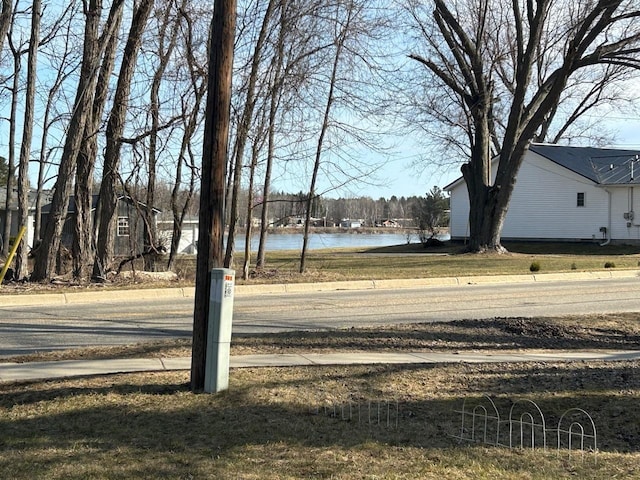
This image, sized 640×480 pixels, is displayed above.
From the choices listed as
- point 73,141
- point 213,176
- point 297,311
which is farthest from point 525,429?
point 73,141

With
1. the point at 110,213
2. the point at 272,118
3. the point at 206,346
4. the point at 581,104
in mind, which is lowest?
the point at 206,346

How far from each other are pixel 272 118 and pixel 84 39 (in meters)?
5.35

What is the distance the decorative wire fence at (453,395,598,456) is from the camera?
4.92 metres

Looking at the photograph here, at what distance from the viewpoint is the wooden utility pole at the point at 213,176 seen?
6254mm

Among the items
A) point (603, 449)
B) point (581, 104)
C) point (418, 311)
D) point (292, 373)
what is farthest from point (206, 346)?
point (581, 104)

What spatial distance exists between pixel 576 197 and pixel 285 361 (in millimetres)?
39916

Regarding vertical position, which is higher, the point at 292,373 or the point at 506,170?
the point at 506,170

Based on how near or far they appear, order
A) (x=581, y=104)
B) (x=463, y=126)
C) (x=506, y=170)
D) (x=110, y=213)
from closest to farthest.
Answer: (x=110, y=213), (x=506, y=170), (x=463, y=126), (x=581, y=104)

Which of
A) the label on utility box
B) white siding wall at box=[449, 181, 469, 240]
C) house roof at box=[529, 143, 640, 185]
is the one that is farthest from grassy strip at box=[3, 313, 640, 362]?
white siding wall at box=[449, 181, 469, 240]

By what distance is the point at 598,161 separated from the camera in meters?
46.9

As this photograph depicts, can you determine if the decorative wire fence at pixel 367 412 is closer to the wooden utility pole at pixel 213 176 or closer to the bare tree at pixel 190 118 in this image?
the wooden utility pole at pixel 213 176

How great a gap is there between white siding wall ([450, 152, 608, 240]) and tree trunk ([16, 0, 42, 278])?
32971 mm

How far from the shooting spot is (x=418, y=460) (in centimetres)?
451

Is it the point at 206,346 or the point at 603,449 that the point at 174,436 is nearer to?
the point at 206,346
